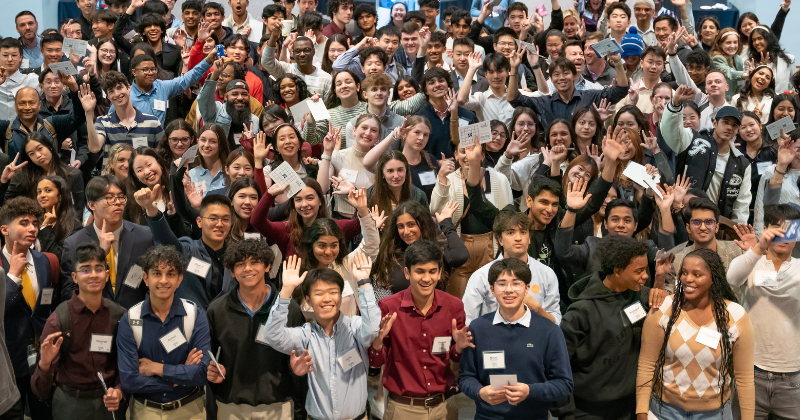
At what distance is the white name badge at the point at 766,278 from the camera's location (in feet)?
14.2

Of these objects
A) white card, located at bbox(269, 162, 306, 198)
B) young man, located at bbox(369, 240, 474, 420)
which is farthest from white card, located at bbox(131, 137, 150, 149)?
young man, located at bbox(369, 240, 474, 420)

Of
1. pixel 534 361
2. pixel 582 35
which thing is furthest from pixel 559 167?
pixel 582 35

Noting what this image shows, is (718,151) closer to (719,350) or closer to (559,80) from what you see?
(559,80)

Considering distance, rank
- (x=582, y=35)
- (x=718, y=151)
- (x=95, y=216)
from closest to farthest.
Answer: (x=95, y=216), (x=718, y=151), (x=582, y=35)

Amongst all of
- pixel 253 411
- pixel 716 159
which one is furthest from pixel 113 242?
pixel 716 159

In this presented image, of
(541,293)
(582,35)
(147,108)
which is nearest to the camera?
(541,293)

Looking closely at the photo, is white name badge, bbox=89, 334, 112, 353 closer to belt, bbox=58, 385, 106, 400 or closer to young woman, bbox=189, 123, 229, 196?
belt, bbox=58, 385, 106, 400

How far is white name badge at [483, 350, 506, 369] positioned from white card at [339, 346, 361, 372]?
60 centimetres

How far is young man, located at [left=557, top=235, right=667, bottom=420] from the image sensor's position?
4039mm

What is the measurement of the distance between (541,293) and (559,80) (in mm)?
3045

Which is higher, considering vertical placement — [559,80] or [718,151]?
[559,80]

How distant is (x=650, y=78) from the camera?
23.2 ft

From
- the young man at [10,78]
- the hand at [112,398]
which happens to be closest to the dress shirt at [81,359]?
the hand at [112,398]

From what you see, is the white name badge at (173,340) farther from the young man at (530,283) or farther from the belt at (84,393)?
the young man at (530,283)
